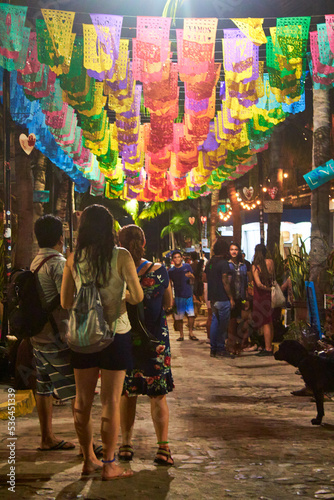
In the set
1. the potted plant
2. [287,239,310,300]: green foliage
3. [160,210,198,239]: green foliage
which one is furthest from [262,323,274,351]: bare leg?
[160,210,198,239]: green foliage

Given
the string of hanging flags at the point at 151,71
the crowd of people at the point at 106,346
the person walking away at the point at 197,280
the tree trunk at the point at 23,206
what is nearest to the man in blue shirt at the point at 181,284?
the string of hanging flags at the point at 151,71

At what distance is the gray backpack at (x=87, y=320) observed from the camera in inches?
152

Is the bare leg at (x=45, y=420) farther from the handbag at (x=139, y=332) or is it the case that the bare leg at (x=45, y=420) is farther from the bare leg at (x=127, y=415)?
the handbag at (x=139, y=332)

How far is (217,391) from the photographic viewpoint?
7586 mm

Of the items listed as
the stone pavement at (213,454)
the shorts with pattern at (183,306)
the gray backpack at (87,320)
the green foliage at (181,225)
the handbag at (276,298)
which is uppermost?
the green foliage at (181,225)

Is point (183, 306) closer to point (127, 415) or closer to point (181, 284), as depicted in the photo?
point (181, 284)

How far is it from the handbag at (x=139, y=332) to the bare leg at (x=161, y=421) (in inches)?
16.3

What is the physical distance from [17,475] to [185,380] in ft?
14.4

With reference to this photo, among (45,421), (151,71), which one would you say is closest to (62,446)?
(45,421)

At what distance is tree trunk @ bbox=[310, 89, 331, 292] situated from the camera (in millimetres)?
10391

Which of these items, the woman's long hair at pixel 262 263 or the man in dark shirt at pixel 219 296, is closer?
the man in dark shirt at pixel 219 296

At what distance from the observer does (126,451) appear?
466 centimetres

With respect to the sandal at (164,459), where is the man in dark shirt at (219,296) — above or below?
above

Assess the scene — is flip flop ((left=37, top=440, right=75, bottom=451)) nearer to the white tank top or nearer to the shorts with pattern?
the white tank top
